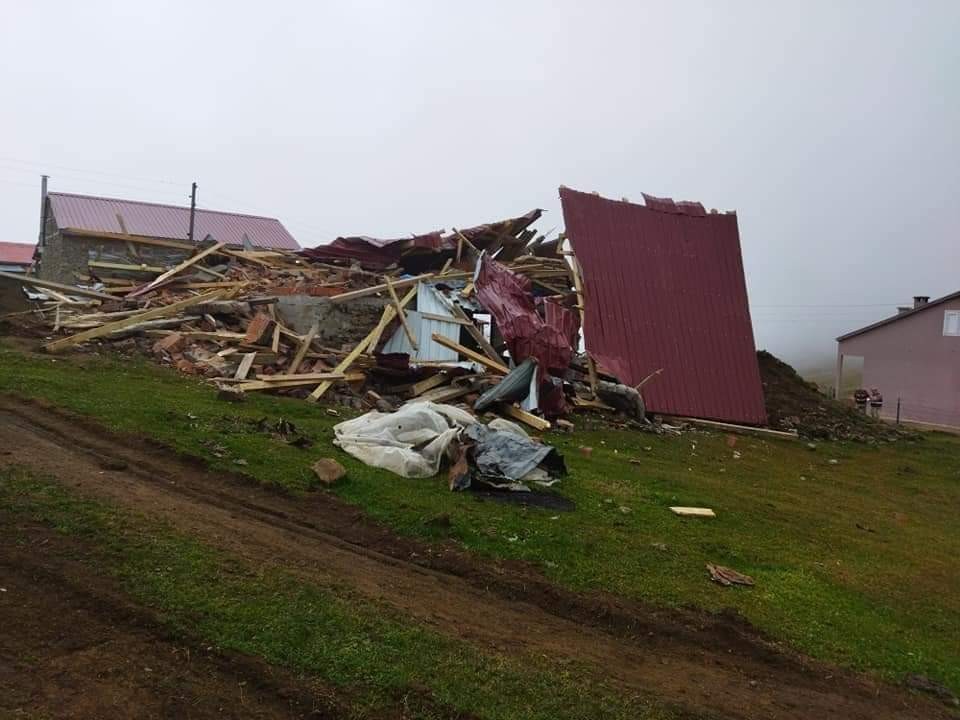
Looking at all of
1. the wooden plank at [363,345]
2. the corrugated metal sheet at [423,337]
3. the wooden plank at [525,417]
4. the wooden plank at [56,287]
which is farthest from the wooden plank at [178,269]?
the wooden plank at [525,417]

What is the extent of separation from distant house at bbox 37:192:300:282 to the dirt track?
16882mm

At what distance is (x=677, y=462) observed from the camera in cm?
1188

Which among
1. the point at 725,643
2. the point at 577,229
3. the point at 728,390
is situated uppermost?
the point at 577,229

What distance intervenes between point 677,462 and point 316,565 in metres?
8.29

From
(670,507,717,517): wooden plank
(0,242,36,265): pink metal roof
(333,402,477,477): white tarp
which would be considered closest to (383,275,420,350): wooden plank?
(333,402,477,477): white tarp

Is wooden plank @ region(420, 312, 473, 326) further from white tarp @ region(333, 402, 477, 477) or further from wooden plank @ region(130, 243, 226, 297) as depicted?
wooden plank @ region(130, 243, 226, 297)

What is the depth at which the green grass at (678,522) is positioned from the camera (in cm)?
558

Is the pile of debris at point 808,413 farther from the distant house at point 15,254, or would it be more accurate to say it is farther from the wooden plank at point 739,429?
the distant house at point 15,254

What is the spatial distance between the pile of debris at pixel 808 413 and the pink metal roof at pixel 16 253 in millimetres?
49105

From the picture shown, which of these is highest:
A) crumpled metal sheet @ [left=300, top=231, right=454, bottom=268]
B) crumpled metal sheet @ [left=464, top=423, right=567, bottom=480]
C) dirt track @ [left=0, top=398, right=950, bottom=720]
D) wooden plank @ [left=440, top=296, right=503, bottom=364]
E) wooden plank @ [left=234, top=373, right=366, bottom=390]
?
crumpled metal sheet @ [left=300, top=231, right=454, bottom=268]

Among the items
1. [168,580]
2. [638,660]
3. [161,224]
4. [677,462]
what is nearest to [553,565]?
[638,660]

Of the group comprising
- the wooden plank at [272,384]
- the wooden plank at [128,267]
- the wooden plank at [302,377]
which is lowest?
the wooden plank at [272,384]

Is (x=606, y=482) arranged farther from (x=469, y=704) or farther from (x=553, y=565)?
(x=469, y=704)

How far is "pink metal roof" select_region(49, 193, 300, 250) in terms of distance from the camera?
92.0 feet
